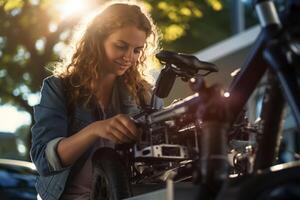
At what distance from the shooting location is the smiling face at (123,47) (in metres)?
2.58

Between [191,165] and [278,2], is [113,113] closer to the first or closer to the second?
[191,165]

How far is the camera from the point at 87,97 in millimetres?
2645

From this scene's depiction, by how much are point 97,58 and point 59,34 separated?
1361 centimetres

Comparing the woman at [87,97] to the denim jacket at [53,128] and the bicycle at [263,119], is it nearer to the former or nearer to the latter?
the denim jacket at [53,128]

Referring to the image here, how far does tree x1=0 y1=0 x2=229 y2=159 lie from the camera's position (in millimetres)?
15188

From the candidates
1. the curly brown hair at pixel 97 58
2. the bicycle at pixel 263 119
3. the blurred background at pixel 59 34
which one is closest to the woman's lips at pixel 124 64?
the curly brown hair at pixel 97 58

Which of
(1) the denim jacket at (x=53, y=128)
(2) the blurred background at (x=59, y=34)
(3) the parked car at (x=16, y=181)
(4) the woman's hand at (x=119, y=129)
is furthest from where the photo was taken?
(2) the blurred background at (x=59, y=34)

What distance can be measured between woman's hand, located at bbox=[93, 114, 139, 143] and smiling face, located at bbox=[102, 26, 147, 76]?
1.83ft

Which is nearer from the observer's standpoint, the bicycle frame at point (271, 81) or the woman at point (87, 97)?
the bicycle frame at point (271, 81)

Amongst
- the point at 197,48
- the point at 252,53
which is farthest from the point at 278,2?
the point at 197,48

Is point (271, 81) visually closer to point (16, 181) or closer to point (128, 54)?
point (128, 54)

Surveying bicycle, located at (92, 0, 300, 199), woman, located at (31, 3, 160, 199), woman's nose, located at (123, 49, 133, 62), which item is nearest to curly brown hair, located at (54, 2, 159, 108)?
woman, located at (31, 3, 160, 199)

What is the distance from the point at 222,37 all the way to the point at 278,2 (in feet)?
56.0

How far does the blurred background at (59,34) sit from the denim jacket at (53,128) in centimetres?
1104
